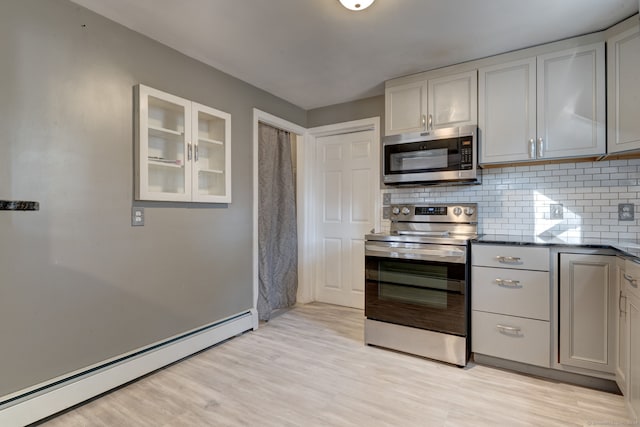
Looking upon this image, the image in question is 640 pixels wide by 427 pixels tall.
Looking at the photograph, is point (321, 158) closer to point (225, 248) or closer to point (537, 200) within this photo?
point (225, 248)

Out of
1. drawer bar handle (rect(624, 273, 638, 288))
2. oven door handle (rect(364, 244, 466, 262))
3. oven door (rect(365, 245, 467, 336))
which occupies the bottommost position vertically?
oven door (rect(365, 245, 467, 336))

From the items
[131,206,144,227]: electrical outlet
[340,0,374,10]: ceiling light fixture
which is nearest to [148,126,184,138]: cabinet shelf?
[131,206,144,227]: electrical outlet

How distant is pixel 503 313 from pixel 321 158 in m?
2.56

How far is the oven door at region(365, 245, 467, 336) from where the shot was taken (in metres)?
2.29

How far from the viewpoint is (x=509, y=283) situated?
7.24 ft

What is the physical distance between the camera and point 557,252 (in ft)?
6.82

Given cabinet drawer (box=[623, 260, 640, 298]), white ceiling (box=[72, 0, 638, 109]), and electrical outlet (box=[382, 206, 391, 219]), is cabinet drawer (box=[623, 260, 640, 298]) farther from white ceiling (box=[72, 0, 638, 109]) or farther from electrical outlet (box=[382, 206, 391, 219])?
electrical outlet (box=[382, 206, 391, 219])

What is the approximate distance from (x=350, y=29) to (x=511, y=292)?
7.09ft

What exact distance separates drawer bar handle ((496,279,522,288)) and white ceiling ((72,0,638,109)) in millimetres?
1749

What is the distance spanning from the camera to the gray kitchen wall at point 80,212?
64.3 inches

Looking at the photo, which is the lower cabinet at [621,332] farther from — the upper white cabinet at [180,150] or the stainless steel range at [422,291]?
the upper white cabinet at [180,150]

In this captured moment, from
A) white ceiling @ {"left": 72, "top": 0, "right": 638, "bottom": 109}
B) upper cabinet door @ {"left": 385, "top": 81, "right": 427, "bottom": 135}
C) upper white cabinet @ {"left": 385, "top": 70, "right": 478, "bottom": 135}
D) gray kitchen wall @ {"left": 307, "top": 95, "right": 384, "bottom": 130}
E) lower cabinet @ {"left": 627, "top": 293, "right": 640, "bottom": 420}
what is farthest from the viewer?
gray kitchen wall @ {"left": 307, "top": 95, "right": 384, "bottom": 130}

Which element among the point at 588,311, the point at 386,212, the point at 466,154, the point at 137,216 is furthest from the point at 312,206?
the point at 588,311

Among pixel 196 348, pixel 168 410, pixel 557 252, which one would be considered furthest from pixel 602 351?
pixel 196 348
